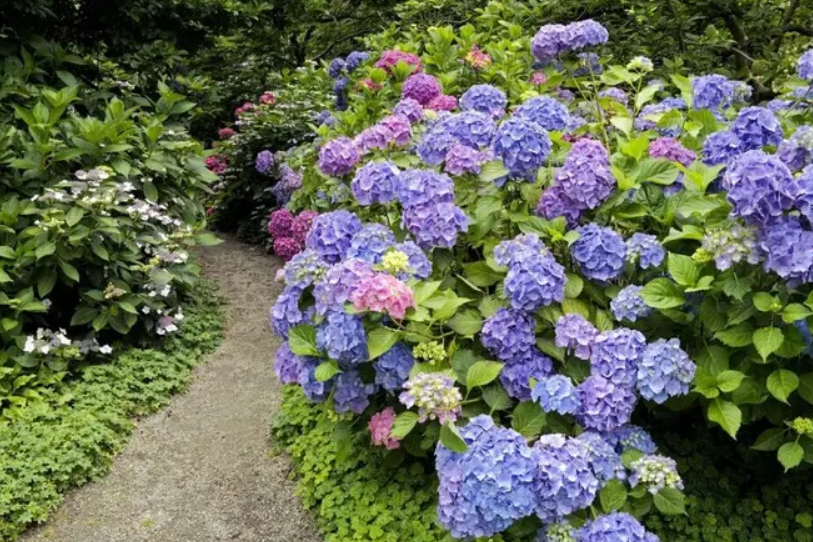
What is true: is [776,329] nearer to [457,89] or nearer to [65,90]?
[457,89]

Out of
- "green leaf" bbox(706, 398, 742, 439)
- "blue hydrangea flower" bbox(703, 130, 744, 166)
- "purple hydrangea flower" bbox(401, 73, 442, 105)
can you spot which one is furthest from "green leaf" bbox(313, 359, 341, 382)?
"purple hydrangea flower" bbox(401, 73, 442, 105)

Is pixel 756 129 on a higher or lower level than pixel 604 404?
higher

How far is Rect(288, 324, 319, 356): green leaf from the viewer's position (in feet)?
7.78

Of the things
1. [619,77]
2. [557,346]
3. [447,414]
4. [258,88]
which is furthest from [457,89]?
[258,88]

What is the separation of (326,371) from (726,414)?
3.71 feet

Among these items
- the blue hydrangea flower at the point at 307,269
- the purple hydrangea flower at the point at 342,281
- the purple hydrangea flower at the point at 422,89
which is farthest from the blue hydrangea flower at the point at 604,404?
the purple hydrangea flower at the point at 422,89

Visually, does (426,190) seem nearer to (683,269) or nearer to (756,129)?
(683,269)

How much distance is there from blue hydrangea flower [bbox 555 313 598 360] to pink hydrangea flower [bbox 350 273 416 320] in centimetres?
46

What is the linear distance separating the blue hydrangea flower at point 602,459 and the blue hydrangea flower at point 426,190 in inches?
32.8

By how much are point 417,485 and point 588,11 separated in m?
3.49

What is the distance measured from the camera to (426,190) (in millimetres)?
2357

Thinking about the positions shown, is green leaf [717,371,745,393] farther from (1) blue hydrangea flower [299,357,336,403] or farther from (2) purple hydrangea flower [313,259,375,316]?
(1) blue hydrangea flower [299,357,336,403]

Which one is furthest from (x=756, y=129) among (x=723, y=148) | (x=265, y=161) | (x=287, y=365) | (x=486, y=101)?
(x=265, y=161)

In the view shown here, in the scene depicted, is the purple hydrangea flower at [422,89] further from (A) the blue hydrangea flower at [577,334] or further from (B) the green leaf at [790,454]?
(B) the green leaf at [790,454]
